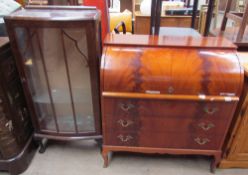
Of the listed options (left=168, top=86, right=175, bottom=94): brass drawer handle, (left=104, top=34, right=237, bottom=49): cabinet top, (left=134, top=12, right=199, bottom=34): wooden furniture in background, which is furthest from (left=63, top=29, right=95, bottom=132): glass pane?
(left=134, top=12, right=199, bottom=34): wooden furniture in background

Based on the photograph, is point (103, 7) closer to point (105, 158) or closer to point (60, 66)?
point (60, 66)

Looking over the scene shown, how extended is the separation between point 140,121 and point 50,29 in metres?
0.78

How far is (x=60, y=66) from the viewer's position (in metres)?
1.24

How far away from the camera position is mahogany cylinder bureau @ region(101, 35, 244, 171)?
1.07 metres

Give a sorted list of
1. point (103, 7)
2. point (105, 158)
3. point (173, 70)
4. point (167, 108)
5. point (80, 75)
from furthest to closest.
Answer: point (103, 7), point (105, 158), point (80, 75), point (167, 108), point (173, 70)

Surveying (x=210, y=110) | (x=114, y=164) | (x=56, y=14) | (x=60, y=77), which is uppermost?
(x=56, y=14)

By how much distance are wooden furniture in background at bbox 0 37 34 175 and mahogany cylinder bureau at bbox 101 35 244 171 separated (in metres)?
0.61

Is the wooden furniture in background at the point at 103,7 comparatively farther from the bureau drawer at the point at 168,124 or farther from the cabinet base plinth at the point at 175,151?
the cabinet base plinth at the point at 175,151

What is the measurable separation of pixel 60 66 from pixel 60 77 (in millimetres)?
83

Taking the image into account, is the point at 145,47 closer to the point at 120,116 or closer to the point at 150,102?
the point at 150,102

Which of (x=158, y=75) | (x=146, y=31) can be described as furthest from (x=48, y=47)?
(x=146, y=31)

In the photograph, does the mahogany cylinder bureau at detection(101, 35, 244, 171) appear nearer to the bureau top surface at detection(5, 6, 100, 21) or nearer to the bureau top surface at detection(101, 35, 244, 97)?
the bureau top surface at detection(101, 35, 244, 97)

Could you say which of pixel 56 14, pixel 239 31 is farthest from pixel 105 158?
pixel 239 31

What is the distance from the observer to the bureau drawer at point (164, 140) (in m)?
1.28
